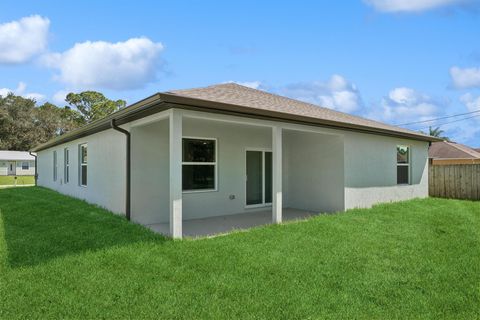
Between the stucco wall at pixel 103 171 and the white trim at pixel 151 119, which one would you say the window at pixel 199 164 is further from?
the stucco wall at pixel 103 171

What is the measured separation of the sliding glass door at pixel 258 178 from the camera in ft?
34.0

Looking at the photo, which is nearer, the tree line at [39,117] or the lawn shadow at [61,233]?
the lawn shadow at [61,233]

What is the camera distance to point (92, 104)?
149 feet

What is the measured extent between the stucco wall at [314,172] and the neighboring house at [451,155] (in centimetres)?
1551

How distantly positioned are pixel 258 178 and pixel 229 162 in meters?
1.43

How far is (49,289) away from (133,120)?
14.9ft

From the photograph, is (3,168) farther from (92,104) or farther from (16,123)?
(92,104)

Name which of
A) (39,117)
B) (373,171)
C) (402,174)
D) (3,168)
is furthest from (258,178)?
(39,117)

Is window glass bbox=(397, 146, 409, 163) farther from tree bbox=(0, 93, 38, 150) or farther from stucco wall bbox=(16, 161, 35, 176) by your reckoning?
tree bbox=(0, 93, 38, 150)

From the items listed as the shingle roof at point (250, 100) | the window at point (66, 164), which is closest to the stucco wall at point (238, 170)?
the shingle roof at point (250, 100)

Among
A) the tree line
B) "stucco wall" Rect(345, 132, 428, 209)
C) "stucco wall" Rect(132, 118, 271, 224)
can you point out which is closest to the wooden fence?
"stucco wall" Rect(345, 132, 428, 209)

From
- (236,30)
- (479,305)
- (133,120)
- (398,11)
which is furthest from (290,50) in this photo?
(479,305)

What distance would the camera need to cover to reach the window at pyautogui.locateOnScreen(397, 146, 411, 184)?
12.6m

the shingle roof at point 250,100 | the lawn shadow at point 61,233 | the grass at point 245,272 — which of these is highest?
the shingle roof at point 250,100
